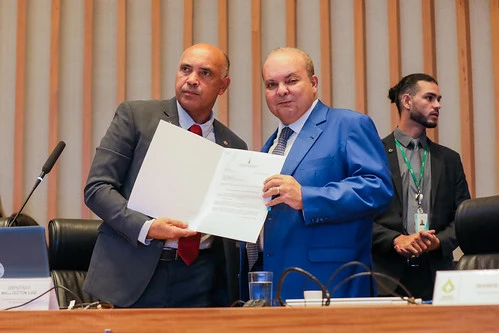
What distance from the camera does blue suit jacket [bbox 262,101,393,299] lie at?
7.96 feet

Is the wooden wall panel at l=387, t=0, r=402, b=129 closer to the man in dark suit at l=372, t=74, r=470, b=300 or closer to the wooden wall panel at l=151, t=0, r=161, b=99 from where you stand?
the man in dark suit at l=372, t=74, r=470, b=300

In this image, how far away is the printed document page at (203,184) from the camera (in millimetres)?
2355

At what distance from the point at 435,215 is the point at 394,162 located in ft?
1.04

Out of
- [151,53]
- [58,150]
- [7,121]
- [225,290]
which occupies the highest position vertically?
[151,53]

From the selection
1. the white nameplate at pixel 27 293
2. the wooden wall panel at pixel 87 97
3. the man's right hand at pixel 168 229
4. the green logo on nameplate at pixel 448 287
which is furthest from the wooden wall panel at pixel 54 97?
the green logo on nameplate at pixel 448 287

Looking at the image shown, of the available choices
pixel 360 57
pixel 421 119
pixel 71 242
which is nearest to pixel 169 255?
pixel 71 242

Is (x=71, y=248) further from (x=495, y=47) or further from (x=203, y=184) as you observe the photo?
(x=495, y=47)

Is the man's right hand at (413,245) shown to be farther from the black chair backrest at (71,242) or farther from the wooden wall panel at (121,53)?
the wooden wall panel at (121,53)

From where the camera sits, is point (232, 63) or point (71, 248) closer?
point (71, 248)

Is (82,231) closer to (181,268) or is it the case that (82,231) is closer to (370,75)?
(181,268)

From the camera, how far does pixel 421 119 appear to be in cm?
399

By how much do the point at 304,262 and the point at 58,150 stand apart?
897 millimetres

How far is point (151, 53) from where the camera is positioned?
4.41 metres

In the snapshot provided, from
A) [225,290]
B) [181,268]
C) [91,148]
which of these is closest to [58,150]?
[181,268]
